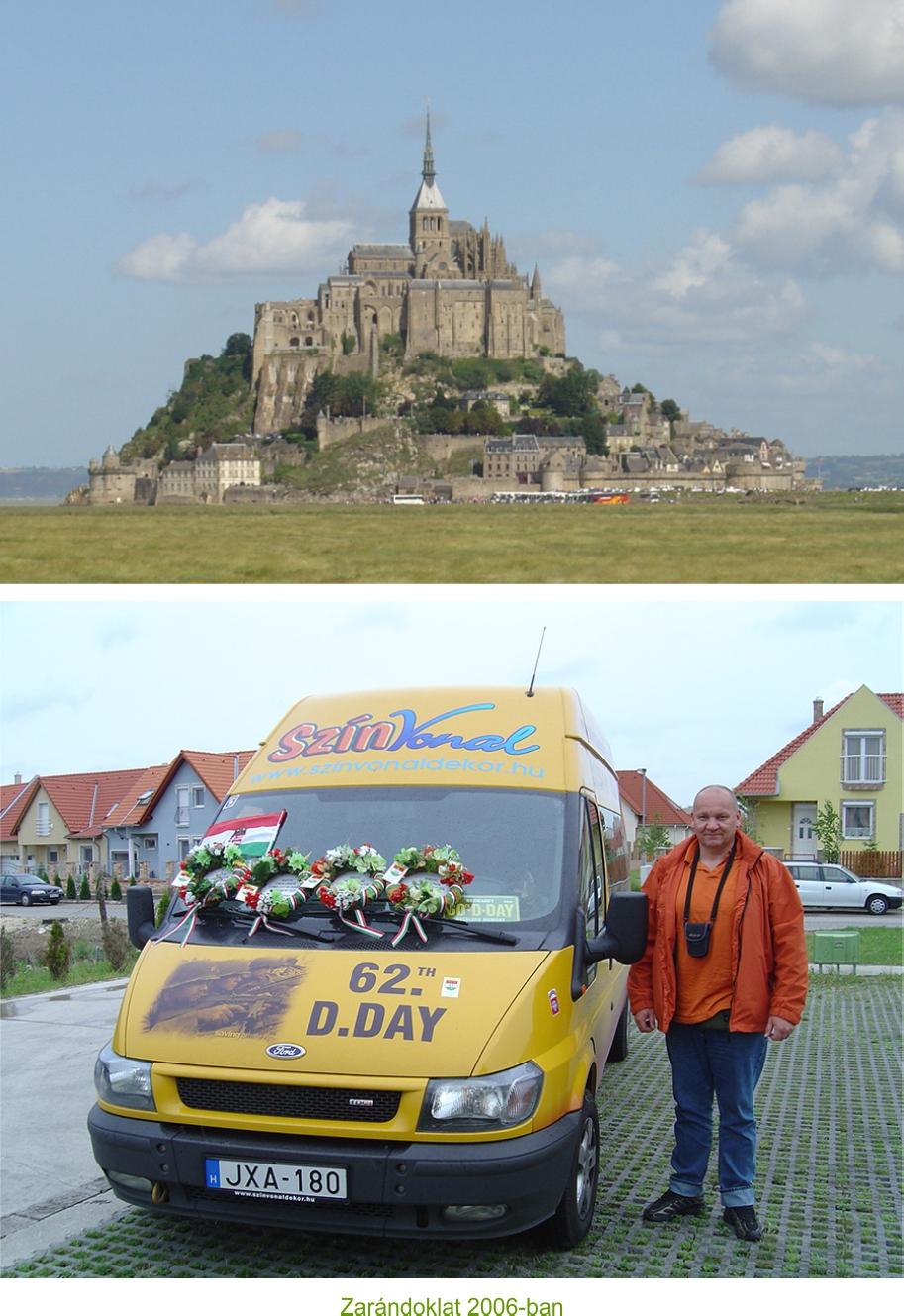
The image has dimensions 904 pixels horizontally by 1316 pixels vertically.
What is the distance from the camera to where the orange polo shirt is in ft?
18.2

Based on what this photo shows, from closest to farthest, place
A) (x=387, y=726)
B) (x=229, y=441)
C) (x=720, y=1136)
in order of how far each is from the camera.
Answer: (x=720, y=1136) → (x=387, y=726) → (x=229, y=441)

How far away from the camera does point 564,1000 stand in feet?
16.9

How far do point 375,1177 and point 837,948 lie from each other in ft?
34.1

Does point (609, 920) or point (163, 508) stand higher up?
point (163, 508)

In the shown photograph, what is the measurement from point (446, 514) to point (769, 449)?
154185 mm

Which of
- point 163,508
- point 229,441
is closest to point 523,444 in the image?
point 229,441

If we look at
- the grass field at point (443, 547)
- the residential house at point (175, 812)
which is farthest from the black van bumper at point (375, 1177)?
the grass field at point (443, 547)

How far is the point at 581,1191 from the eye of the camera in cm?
516

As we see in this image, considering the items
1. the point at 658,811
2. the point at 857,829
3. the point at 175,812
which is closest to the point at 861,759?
the point at 857,829

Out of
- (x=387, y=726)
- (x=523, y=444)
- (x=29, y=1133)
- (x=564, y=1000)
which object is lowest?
(x=29, y=1133)

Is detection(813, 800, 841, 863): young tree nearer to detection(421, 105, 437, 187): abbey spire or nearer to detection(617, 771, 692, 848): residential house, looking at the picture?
detection(617, 771, 692, 848): residential house

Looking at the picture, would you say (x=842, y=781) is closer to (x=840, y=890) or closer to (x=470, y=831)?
(x=840, y=890)

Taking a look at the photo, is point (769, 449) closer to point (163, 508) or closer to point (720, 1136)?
point (163, 508)
